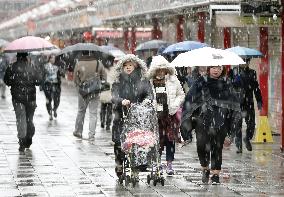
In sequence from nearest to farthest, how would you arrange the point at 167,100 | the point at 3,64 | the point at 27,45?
the point at 167,100 → the point at 27,45 → the point at 3,64

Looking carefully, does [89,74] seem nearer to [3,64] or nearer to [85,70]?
[85,70]

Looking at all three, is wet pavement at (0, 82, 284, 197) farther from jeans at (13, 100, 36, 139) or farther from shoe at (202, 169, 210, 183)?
jeans at (13, 100, 36, 139)

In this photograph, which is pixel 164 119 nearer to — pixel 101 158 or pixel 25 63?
pixel 101 158

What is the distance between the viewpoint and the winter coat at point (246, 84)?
17766 mm

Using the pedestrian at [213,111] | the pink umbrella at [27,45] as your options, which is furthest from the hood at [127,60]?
the pink umbrella at [27,45]

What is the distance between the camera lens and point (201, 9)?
76.8 feet

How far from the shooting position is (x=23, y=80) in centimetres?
1766

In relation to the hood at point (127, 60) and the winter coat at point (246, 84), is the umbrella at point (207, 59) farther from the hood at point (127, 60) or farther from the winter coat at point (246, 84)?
the winter coat at point (246, 84)

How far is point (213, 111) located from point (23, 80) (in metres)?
5.62

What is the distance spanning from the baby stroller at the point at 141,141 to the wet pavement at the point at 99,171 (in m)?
0.23

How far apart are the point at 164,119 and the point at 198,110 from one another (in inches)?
31.1

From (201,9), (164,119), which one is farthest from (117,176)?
(201,9)

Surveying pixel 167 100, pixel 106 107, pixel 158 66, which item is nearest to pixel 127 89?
pixel 158 66

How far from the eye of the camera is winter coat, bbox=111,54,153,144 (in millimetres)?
13047
